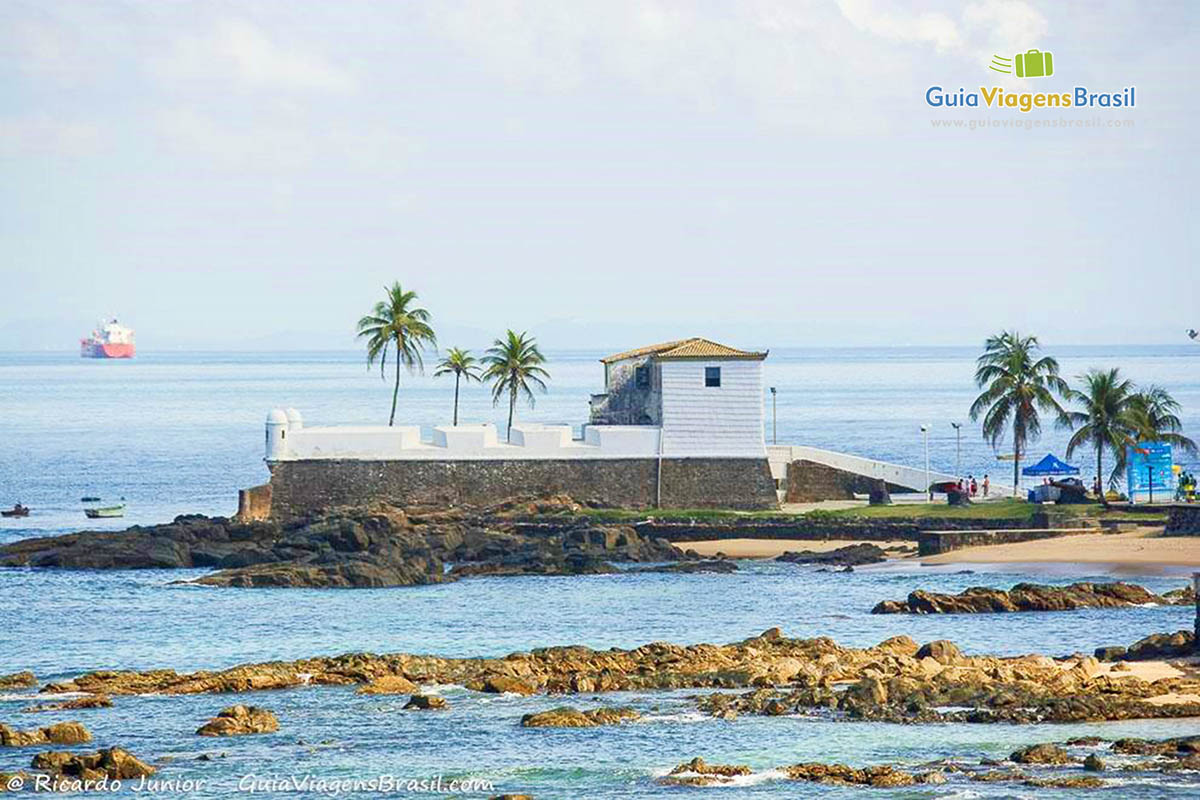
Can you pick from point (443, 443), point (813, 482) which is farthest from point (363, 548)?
point (813, 482)

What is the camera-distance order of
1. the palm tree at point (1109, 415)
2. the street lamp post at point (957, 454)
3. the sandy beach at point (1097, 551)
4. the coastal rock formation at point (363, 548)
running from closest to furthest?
the sandy beach at point (1097, 551), the coastal rock formation at point (363, 548), the palm tree at point (1109, 415), the street lamp post at point (957, 454)

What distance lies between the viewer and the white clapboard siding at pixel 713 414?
241 ft

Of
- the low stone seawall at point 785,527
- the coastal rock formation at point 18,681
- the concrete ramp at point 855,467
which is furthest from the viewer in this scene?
the concrete ramp at point 855,467

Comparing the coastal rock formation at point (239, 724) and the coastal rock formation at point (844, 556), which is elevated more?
the coastal rock formation at point (844, 556)

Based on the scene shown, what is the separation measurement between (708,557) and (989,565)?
32.5 feet

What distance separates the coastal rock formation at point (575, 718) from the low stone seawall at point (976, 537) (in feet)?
91.3

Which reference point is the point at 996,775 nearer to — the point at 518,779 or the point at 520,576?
the point at 518,779

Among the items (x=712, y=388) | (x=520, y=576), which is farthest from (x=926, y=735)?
(x=712, y=388)

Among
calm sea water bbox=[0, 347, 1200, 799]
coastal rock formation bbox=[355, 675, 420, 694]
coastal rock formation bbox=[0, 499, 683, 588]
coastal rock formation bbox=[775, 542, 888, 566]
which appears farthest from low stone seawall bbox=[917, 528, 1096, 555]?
coastal rock formation bbox=[355, 675, 420, 694]

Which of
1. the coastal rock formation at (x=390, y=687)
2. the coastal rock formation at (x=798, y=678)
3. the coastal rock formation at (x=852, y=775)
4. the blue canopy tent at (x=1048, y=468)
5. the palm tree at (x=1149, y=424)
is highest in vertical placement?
the palm tree at (x=1149, y=424)

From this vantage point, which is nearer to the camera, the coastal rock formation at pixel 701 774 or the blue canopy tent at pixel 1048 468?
the coastal rock formation at pixel 701 774

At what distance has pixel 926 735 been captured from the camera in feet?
116

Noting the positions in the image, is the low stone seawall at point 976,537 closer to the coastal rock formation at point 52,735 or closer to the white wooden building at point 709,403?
the white wooden building at point 709,403

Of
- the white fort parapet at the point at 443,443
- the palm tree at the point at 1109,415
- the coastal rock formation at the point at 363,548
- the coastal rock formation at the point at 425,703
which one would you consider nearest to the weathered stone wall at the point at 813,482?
the white fort parapet at the point at 443,443
